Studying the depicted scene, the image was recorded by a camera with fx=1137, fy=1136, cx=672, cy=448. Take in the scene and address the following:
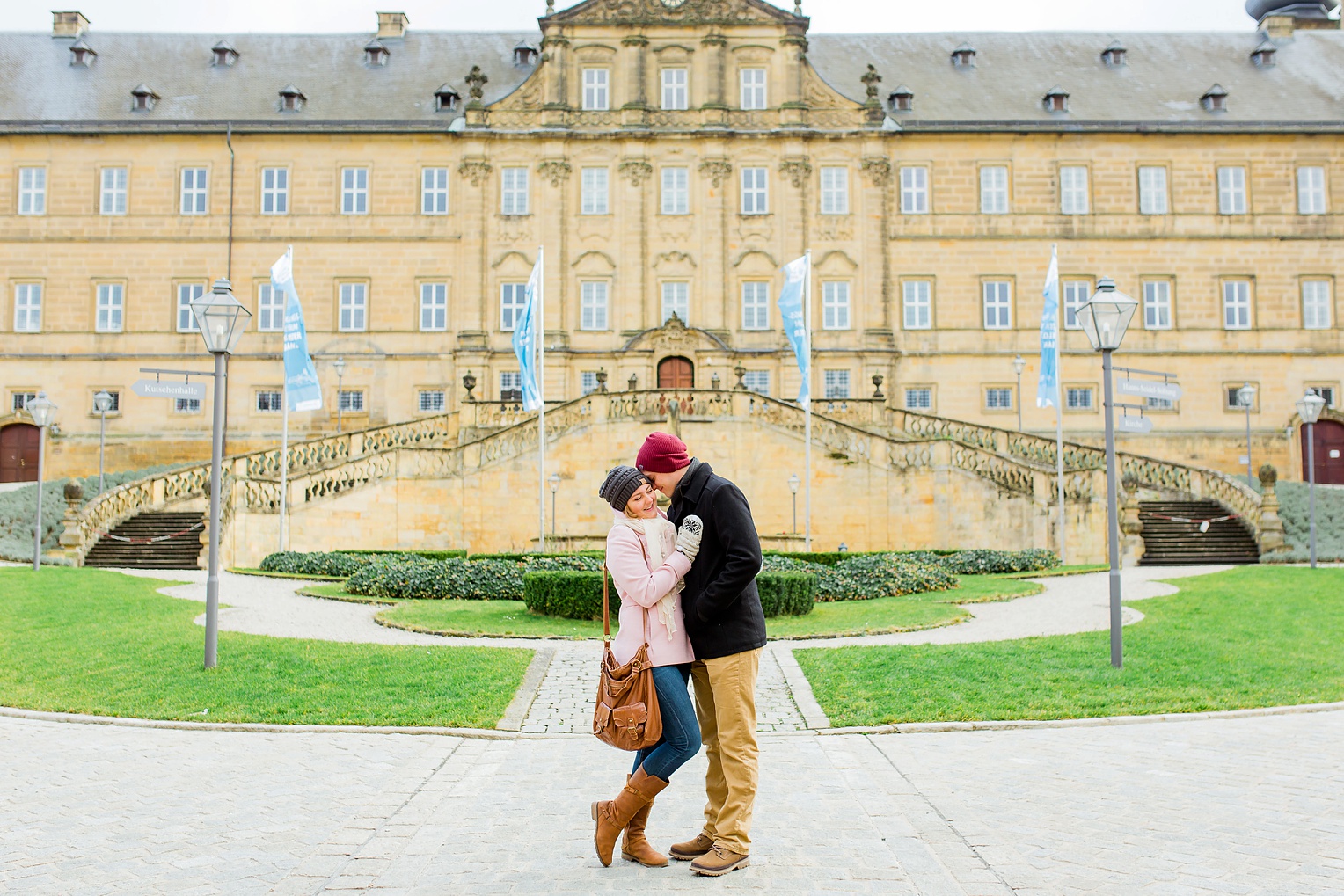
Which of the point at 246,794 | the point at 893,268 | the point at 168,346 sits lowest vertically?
the point at 246,794

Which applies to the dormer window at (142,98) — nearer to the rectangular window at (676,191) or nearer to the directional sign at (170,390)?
the rectangular window at (676,191)

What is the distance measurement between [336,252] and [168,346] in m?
6.83

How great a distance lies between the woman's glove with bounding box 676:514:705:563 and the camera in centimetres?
576

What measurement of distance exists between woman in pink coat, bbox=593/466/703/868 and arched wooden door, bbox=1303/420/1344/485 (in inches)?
1619

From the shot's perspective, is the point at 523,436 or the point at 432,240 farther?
the point at 432,240

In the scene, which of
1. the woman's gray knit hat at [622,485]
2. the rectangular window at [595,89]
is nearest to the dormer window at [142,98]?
the rectangular window at [595,89]

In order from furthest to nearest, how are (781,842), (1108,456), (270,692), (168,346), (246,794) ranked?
(168,346)
(1108,456)
(270,692)
(246,794)
(781,842)

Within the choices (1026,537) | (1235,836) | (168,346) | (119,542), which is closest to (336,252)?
(168,346)

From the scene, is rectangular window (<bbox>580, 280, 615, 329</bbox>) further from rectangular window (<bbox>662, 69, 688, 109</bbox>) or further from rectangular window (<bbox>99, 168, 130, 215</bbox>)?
rectangular window (<bbox>99, 168, 130, 215</bbox>)

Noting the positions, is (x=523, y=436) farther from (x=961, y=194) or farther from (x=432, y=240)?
(x=961, y=194)

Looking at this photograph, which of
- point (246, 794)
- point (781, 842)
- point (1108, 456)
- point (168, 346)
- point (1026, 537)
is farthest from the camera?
point (168, 346)

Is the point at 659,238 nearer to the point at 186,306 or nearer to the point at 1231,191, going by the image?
the point at 186,306

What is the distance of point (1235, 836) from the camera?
20.4ft

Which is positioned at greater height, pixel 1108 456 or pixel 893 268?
pixel 893 268
